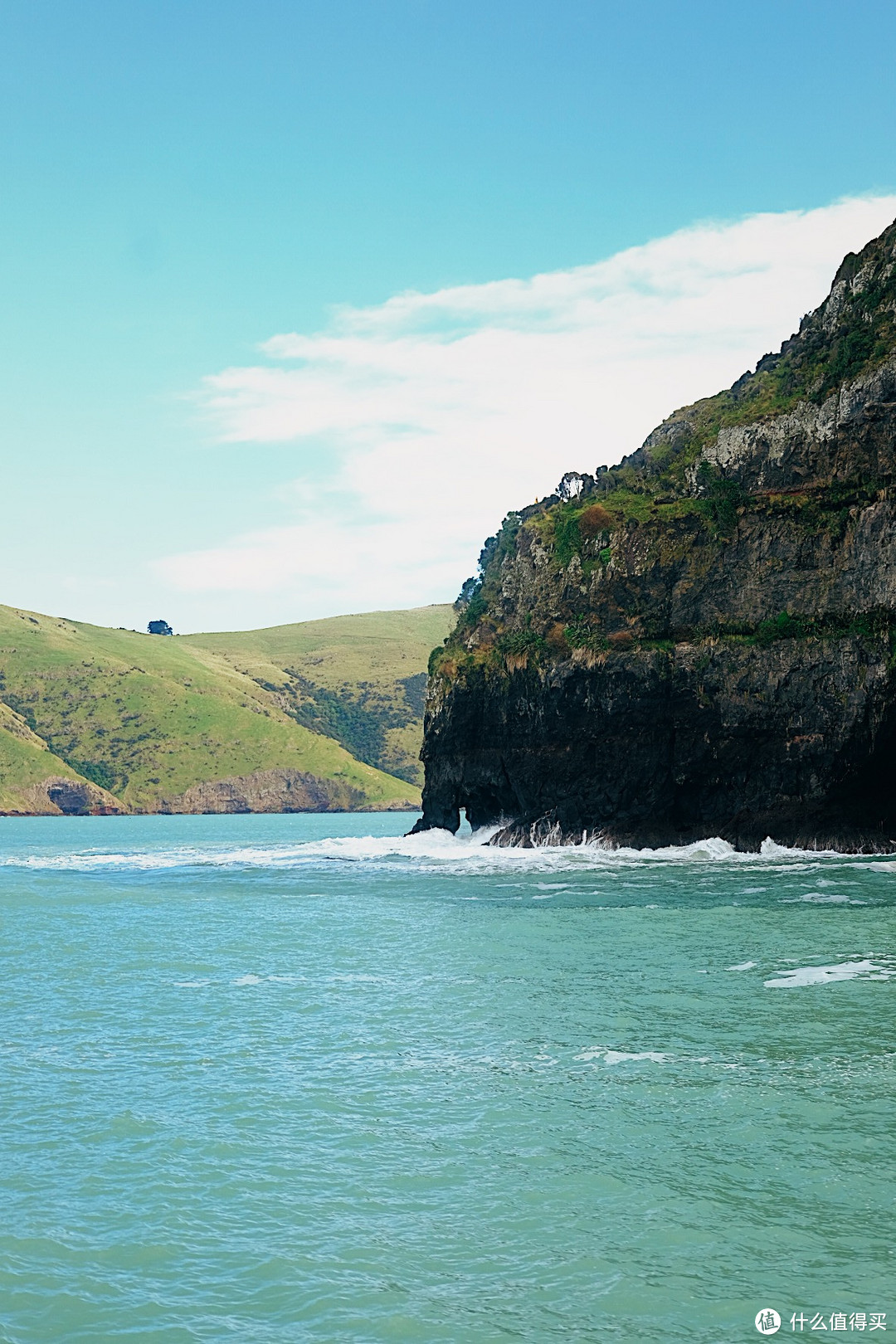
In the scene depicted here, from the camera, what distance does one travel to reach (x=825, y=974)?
83.7 ft

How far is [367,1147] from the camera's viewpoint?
1510cm

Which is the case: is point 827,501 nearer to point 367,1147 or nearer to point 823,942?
point 823,942

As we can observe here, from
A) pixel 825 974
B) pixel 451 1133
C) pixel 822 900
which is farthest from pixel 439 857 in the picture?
pixel 451 1133

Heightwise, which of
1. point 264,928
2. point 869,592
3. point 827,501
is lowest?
point 264,928

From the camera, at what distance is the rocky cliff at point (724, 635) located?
54.0m

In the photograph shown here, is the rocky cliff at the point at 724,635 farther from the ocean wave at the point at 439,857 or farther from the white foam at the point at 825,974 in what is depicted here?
the white foam at the point at 825,974

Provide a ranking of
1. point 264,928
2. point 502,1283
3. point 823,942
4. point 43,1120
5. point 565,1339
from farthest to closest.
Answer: point 264,928, point 823,942, point 43,1120, point 502,1283, point 565,1339

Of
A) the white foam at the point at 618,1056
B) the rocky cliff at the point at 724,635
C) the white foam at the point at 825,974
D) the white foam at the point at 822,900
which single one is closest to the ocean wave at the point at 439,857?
the white foam at the point at 822,900

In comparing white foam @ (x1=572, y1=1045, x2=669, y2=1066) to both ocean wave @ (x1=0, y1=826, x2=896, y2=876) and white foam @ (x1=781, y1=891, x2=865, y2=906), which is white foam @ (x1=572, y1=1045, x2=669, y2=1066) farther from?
ocean wave @ (x1=0, y1=826, x2=896, y2=876)

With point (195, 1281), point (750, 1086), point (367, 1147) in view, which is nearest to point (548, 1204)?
point (367, 1147)

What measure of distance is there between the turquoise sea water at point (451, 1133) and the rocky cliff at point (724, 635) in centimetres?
2134

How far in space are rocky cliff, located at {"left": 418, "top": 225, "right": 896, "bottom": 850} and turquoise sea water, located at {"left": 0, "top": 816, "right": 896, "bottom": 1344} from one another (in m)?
21.3

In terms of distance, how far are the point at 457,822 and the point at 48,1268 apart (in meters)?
62.1

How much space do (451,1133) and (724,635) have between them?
45.7 metres
